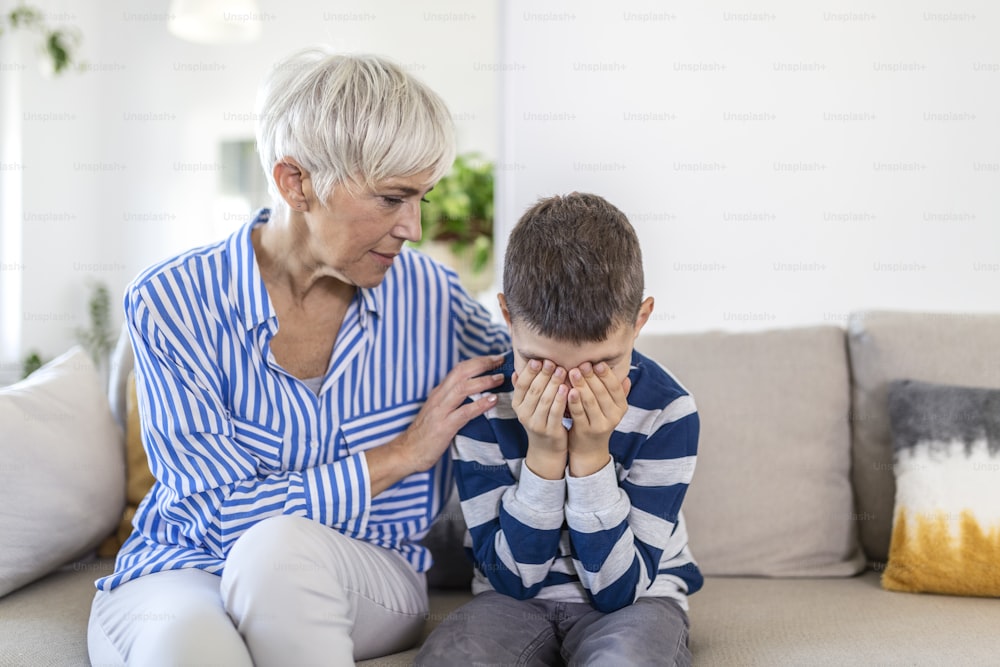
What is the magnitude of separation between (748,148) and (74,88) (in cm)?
308

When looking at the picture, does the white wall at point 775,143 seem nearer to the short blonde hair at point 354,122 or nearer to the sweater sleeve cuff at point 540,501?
the short blonde hair at point 354,122

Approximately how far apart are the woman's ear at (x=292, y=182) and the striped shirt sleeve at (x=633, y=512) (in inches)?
23.5

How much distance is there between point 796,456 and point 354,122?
40.8 inches

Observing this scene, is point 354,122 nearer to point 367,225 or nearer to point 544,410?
point 367,225

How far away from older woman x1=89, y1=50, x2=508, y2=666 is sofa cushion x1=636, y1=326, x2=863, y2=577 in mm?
515

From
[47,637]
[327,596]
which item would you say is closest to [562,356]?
[327,596]

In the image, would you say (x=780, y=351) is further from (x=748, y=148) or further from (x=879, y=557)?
(x=748, y=148)

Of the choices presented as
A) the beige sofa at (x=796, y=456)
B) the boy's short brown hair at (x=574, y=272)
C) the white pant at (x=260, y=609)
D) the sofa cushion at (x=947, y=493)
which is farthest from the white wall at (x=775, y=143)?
the white pant at (x=260, y=609)

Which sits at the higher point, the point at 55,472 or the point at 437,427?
the point at 437,427

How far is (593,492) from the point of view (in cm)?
121

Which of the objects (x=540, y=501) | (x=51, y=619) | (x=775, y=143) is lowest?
(x=51, y=619)

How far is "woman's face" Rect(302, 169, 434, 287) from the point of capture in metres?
1.32

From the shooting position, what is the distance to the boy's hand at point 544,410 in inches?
46.0

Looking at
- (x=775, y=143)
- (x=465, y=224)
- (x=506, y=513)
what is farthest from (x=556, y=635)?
(x=465, y=224)
